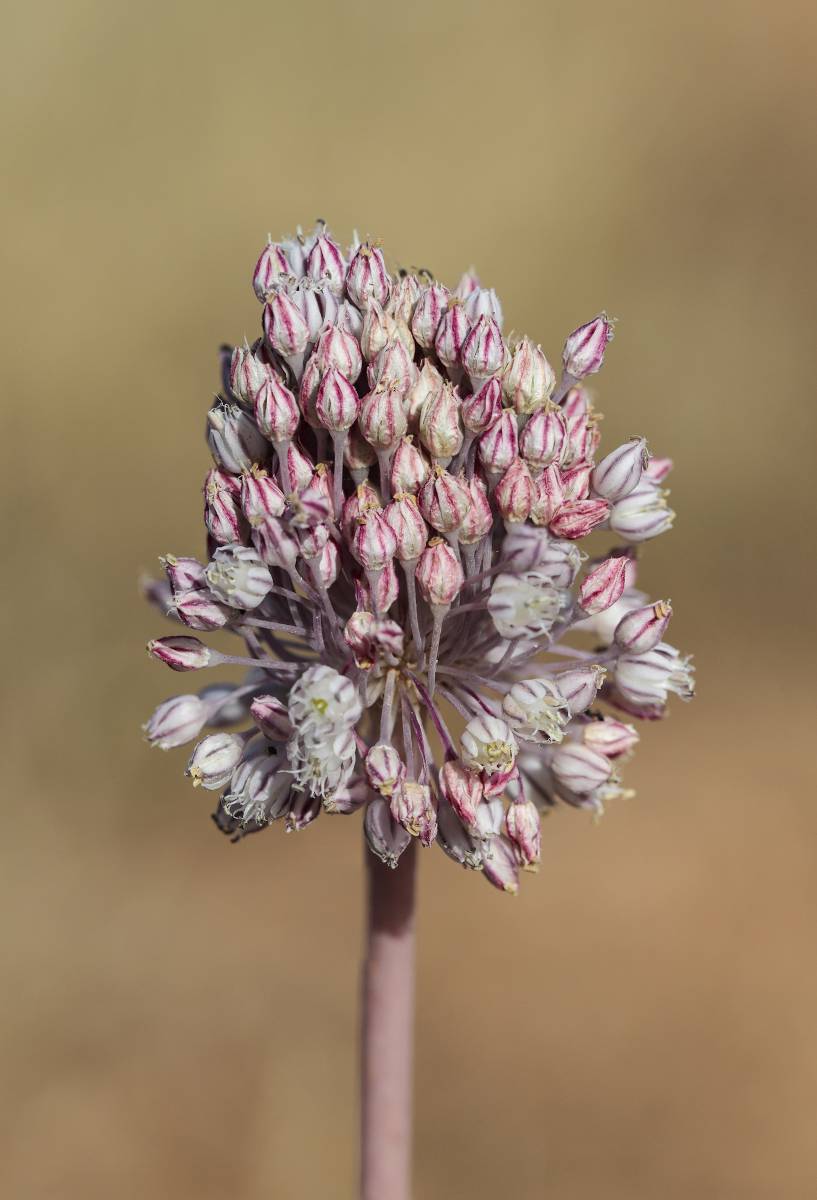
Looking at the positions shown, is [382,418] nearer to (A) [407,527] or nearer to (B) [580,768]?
(A) [407,527]

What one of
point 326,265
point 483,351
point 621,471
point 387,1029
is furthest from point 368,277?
point 387,1029

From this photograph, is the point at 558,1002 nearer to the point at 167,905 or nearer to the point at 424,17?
the point at 167,905

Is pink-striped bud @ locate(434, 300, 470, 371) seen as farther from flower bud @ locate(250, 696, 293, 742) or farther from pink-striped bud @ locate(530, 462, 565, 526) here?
flower bud @ locate(250, 696, 293, 742)

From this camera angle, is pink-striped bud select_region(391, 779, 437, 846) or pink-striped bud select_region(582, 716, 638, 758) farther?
pink-striped bud select_region(582, 716, 638, 758)

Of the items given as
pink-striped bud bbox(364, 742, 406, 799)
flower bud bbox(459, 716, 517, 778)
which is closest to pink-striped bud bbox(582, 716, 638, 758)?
flower bud bbox(459, 716, 517, 778)

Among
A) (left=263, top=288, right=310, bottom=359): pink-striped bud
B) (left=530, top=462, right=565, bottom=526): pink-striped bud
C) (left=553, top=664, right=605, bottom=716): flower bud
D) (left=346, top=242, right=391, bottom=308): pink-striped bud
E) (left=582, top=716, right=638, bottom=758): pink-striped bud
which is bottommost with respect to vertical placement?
(left=582, top=716, right=638, bottom=758): pink-striped bud

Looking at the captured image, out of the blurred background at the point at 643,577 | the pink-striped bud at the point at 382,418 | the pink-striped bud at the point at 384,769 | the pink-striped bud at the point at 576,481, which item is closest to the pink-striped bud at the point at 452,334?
the pink-striped bud at the point at 382,418
